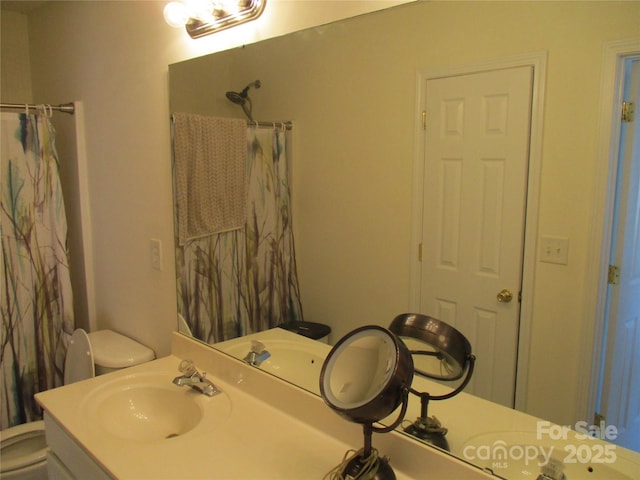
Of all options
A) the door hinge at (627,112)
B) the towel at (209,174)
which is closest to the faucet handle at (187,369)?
the towel at (209,174)

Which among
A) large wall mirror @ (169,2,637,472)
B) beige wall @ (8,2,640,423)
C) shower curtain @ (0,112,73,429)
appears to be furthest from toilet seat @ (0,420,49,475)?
large wall mirror @ (169,2,637,472)

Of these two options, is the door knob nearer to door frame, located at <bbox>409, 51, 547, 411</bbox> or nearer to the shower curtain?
door frame, located at <bbox>409, 51, 547, 411</bbox>

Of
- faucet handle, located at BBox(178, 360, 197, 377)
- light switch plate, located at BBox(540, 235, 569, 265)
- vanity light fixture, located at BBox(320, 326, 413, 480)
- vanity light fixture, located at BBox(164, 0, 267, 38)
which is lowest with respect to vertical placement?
faucet handle, located at BBox(178, 360, 197, 377)

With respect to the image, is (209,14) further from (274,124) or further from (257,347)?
(257,347)

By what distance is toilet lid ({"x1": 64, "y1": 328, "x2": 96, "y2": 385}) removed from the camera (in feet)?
6.21

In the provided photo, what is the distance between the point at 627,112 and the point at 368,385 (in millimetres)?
655

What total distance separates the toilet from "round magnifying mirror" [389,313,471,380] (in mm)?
1237

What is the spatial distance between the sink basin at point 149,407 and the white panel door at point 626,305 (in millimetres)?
921

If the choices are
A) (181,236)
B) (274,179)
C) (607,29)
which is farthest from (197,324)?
(607,29)

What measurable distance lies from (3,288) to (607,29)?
231cm

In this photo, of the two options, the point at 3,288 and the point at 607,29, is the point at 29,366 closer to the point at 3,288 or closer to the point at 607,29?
the point at 3,288

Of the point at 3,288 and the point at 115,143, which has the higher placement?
the point at 115,143

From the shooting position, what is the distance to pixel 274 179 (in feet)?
4.57

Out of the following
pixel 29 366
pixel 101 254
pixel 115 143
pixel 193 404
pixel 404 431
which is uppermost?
pixel 115 143
